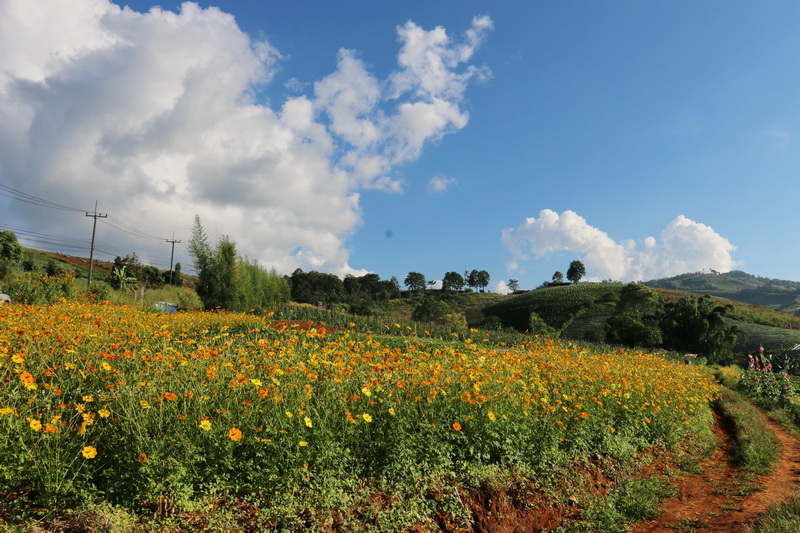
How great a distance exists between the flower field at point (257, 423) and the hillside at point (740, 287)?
12792cm

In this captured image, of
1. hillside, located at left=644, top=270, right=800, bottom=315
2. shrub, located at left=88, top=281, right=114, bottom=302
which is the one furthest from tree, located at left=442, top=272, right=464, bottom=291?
hillside, located at left=644, top=270, right=800, bottom=315

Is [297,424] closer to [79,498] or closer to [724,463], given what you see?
[79,498]

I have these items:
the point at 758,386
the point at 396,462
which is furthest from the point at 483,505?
the point at 758,386

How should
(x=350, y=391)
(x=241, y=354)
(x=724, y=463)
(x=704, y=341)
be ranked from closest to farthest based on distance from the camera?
(x=350, y=391) → (x=241, y=354) → (x=724, y=463) → (x=704, y=341)

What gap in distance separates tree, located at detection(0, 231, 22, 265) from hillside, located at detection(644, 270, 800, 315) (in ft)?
436

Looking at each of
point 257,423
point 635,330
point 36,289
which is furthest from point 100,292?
point 635,330

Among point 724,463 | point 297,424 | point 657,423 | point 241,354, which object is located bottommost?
point 724,463

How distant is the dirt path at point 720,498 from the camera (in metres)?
4.24

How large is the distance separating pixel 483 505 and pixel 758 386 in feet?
45.0

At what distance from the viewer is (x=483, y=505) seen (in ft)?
12.5

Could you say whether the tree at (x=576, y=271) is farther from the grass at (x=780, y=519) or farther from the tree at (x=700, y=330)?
the grass at (x=780, y=519)

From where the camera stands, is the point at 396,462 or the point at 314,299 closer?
the point at 396,462

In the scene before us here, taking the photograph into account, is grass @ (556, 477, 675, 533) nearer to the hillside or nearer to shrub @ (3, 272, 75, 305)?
shrub @ (3, 272, 75, 305)

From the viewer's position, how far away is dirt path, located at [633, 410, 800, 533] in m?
4.24
